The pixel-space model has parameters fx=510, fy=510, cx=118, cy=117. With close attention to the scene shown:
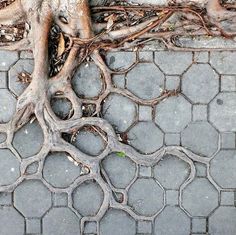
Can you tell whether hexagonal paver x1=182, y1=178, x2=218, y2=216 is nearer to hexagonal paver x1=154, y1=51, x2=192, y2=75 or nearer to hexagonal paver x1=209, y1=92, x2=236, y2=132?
hexagonal paver x1=209, y1=92, x2=236, y2=132

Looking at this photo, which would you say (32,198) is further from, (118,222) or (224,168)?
(224,168)

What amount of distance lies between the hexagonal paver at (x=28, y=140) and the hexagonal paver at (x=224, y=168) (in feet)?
3.14

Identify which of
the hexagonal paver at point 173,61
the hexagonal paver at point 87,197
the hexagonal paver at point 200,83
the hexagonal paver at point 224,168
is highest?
the hexagonal paver at point 173,61

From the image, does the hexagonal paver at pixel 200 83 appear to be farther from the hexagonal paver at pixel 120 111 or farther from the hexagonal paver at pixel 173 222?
the hexagonal paver at pixel 173 222

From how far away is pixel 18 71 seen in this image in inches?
109

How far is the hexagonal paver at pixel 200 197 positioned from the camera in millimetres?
2816

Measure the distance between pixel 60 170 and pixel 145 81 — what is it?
0.68m

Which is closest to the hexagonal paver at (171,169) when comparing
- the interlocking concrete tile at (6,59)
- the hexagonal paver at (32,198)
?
the hexagonal paver at (32,198)

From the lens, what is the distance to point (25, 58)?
2781 mm

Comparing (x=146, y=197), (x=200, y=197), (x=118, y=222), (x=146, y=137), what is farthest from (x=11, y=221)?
(x=200, y=197)

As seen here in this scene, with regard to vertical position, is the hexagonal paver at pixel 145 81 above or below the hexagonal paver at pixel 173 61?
below

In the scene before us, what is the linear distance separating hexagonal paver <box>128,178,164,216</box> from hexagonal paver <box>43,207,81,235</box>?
12.9 inches

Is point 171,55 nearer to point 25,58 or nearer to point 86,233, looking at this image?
point 25,58

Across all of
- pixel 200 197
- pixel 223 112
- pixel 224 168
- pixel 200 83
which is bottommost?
pixel 200 197
